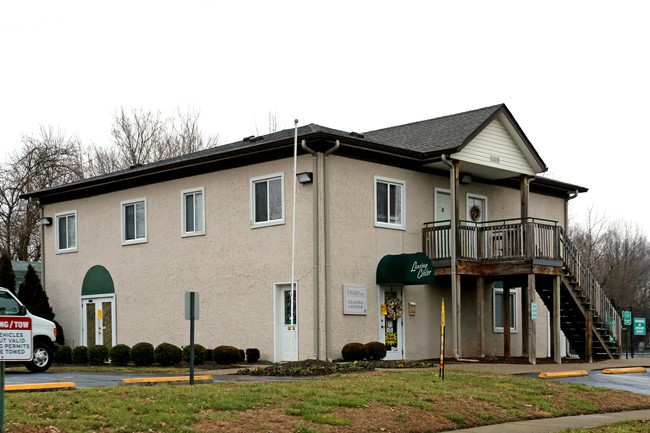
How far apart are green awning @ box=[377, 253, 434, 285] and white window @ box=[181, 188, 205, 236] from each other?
6.12 metres

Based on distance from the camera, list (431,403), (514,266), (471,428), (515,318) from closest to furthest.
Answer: (471,428) < (431,403) < (514,266) < (515,318)

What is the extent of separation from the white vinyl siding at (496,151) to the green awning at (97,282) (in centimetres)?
1269

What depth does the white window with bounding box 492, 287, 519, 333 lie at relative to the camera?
30.1m

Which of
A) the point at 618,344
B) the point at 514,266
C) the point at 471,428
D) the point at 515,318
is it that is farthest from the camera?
the point at 515,318

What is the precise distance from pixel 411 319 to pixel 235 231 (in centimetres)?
576

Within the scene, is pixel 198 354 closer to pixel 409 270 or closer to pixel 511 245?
pixel 409 270

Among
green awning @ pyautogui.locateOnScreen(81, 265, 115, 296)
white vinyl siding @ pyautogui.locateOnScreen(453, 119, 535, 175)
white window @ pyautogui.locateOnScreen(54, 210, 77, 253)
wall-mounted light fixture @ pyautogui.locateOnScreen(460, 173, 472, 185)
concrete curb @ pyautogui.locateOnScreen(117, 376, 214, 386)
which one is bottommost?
Result: concrete curb @ pyautogui.locateOnScreen(117, 376, 214, 386)

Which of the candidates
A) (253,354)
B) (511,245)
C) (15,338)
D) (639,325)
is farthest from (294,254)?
(15,338)

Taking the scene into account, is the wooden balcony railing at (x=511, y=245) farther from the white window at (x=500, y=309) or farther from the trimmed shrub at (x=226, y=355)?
the trimmed shrub at (x=226, y=355)

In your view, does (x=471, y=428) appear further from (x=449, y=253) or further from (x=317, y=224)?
(x=449, y=253)

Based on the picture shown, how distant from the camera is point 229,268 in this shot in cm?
2636

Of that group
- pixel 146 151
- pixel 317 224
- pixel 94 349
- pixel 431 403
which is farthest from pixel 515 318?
pixel 146 151

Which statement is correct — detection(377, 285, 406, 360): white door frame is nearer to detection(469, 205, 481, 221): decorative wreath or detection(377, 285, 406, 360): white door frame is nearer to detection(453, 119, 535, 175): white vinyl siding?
detection(453, 119, 535, 175): white vinyl siding

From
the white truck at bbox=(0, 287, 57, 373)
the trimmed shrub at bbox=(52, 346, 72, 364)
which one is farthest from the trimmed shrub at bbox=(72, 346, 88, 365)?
the white truck at bbox=(0, 287, 57, 373)
